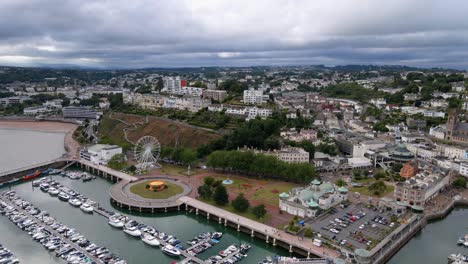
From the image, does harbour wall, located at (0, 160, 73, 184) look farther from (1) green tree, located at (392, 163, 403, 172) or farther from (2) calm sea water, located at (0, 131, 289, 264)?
(1) green tree, located at (392, 163, 403, 172)

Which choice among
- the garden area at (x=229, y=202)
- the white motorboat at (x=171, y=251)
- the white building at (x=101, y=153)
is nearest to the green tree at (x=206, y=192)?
the garden area at (x=229, y=202)

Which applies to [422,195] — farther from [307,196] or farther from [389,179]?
[307,196]

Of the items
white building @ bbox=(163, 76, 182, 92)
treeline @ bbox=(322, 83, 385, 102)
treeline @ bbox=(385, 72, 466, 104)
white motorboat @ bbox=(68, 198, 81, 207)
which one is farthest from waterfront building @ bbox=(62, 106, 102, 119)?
treeline @ bbox=(385, 72, 466, 104)

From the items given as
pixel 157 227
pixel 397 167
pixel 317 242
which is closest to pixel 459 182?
pixel 397 167

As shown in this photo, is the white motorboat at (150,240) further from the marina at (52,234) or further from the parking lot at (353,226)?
the parking lot at (353,226)

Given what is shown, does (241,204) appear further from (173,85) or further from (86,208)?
(173,85)

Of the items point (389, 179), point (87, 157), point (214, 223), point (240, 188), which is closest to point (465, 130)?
point (389, 179)
